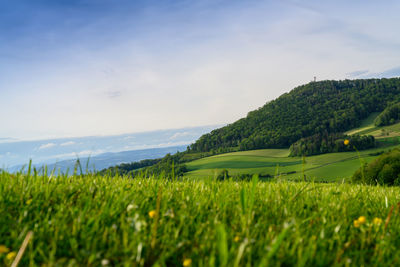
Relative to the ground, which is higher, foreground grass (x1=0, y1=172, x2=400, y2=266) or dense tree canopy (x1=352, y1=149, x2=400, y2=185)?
foreground grass (x1=0, y1=172, x2=400, y2=266)

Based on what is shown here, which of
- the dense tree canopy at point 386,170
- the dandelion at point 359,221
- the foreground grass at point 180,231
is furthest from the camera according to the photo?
the dense tree canopy at point 386,170

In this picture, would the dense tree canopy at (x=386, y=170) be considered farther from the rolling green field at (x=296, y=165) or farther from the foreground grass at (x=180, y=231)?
the foreground grass at (x=180, y=231)

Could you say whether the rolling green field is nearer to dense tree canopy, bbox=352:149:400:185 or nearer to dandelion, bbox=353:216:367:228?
dense tree canopy, bbox=352:149:400:185

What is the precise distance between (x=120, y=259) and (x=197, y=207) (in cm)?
128

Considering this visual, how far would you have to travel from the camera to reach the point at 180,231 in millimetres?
2648

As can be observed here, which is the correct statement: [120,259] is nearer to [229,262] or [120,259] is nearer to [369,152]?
[229,262]

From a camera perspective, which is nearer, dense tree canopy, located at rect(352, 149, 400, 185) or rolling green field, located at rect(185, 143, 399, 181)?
dense tree canopy, located at rect(352, 149, 400, 185)

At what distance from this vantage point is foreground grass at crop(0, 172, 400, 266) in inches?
81.8

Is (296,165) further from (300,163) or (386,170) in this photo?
(386,170)

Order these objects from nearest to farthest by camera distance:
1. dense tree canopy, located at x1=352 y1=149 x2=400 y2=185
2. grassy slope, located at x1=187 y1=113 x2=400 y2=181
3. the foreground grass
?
the foreground grass < dense tree canopy, located at x1=352 y1=149 x2=400 y2=185 < grassy slope, located at x1=187 y1=113 x2=400 y2=181

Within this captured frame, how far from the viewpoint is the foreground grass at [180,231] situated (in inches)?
81.8

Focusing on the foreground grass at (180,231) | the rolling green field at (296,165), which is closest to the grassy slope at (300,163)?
the rolling green field at (296,165)

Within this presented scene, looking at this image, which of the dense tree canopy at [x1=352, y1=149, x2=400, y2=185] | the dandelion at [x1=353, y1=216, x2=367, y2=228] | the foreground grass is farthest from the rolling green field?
the dandelion at [x1=353, y1=216, x2=367, y2=228]

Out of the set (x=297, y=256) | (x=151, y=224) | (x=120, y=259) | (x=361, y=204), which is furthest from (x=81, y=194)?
(x=361, y=204)
